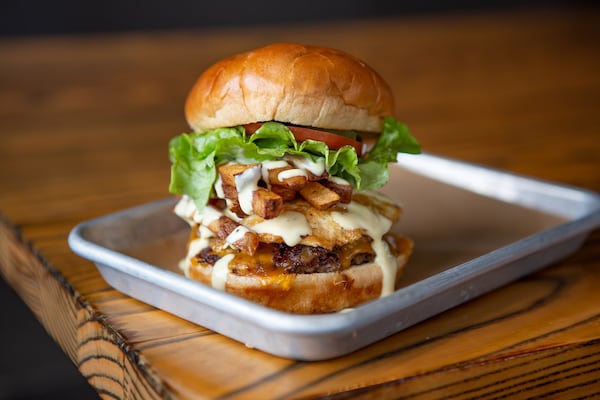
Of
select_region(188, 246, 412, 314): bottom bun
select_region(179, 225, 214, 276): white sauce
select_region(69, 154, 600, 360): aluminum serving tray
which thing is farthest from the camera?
select_region(179, 225, 214, 276): white sauce

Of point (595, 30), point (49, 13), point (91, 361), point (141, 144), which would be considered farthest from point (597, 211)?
point (595, 30)

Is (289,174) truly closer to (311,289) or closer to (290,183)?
(290,183)

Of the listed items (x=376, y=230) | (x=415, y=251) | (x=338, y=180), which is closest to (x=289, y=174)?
(x=338, y=180)

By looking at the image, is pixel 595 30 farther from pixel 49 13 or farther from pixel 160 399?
pixel 160 399

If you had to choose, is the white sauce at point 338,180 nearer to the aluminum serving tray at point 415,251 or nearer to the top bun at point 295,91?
the top bun at point 295,91

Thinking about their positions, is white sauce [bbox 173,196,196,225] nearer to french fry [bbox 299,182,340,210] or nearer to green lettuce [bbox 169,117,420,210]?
green lettuce [bbox 169,117,420,210]

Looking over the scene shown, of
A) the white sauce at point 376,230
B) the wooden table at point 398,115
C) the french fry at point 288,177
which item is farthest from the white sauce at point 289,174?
the wooden table at point 398,115

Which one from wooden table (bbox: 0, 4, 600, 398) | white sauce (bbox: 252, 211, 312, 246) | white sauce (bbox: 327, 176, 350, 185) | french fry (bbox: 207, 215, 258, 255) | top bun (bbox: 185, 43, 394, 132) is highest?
top bun (bbox: 185, 43, 394, 132)

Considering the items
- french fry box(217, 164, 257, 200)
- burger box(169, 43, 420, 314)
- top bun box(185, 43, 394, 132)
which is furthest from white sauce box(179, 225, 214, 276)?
top bun box(185, 43, 394, 132)
